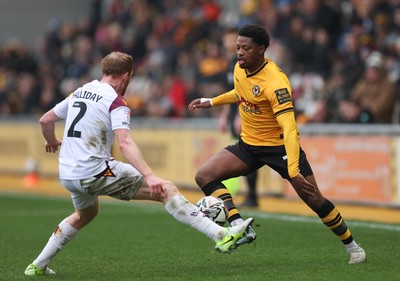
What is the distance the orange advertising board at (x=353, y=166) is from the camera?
51.1ft

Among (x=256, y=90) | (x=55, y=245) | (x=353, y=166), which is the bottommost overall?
(x=353, y=166)

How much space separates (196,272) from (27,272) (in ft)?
5.00

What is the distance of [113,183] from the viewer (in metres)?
8.68

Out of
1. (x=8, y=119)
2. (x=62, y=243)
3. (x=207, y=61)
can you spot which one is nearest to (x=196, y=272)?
(x=62, y=243)

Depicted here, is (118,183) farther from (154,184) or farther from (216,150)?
(216,150)

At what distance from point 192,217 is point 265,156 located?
142cm

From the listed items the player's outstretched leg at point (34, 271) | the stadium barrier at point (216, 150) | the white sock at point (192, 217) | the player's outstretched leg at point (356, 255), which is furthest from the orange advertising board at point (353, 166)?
the player's outstretched leg at point (34, 271)

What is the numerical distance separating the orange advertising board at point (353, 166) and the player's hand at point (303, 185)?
6.66 meters

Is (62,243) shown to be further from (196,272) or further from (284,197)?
(284,197)

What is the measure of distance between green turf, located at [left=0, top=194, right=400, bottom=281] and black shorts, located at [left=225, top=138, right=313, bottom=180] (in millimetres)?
910

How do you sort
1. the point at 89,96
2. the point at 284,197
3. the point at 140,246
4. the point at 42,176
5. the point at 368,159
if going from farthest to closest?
the point at 42,176, the point at 284,197, the point at 368,159, the point at 140,246, the point at 89,96

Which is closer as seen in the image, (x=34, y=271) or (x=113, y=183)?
(x=113, y=183)

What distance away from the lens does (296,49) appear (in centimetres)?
1978

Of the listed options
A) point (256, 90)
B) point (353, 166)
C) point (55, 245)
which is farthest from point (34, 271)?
point (353, 166)
